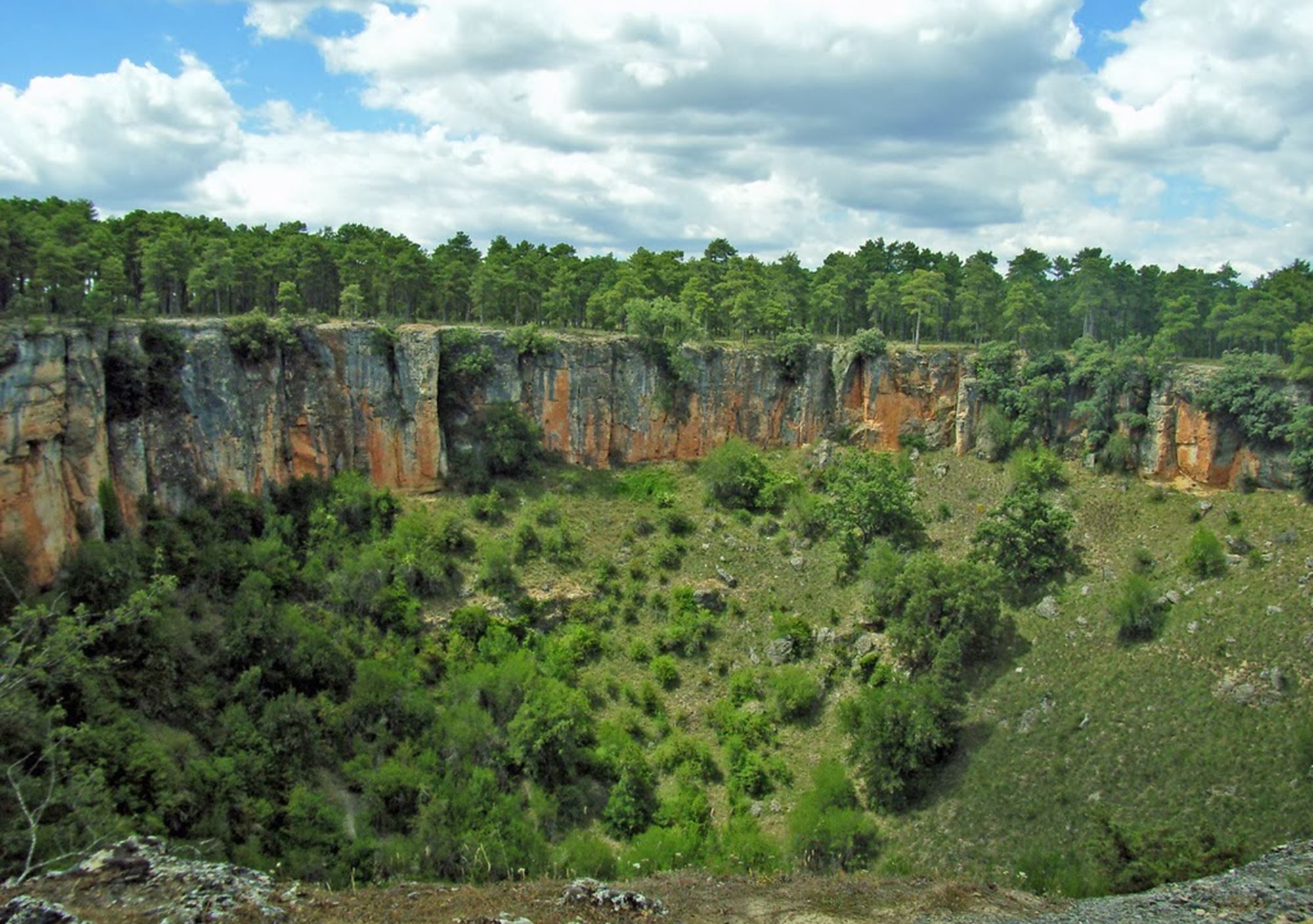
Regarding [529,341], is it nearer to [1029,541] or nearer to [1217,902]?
[1029,541]

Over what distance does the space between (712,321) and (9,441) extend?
151 ft

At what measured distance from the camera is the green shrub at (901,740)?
124ft

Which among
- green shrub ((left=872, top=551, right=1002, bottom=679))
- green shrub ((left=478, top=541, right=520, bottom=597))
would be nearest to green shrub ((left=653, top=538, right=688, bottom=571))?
green shrub ((left=478, top=541, right=520, bottom=597))

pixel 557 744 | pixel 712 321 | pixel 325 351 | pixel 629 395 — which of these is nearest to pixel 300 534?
pixel 325 351

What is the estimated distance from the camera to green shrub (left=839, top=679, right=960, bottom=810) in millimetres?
37812

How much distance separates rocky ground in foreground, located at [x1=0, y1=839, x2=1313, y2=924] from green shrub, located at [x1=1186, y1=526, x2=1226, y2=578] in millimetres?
16201

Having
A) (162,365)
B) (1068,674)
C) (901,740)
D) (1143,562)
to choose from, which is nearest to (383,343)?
(162,365)

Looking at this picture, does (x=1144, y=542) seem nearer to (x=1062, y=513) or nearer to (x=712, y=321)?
(x=1062, y=513)

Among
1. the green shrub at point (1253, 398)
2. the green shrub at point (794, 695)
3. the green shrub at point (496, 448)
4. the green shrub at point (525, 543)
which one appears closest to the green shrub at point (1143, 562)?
the green shrub at point (1253, 398)

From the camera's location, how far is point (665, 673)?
1770 inches

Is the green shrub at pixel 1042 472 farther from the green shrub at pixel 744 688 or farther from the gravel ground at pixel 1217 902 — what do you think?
the gravel ground at pixel 1217 902

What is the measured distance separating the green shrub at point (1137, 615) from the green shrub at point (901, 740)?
8146 mm

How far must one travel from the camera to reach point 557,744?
39500 millimetres

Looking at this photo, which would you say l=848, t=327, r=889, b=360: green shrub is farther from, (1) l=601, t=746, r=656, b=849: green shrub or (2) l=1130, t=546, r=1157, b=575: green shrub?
(1) l=601, t=746, r=656, b=849: green shrub
